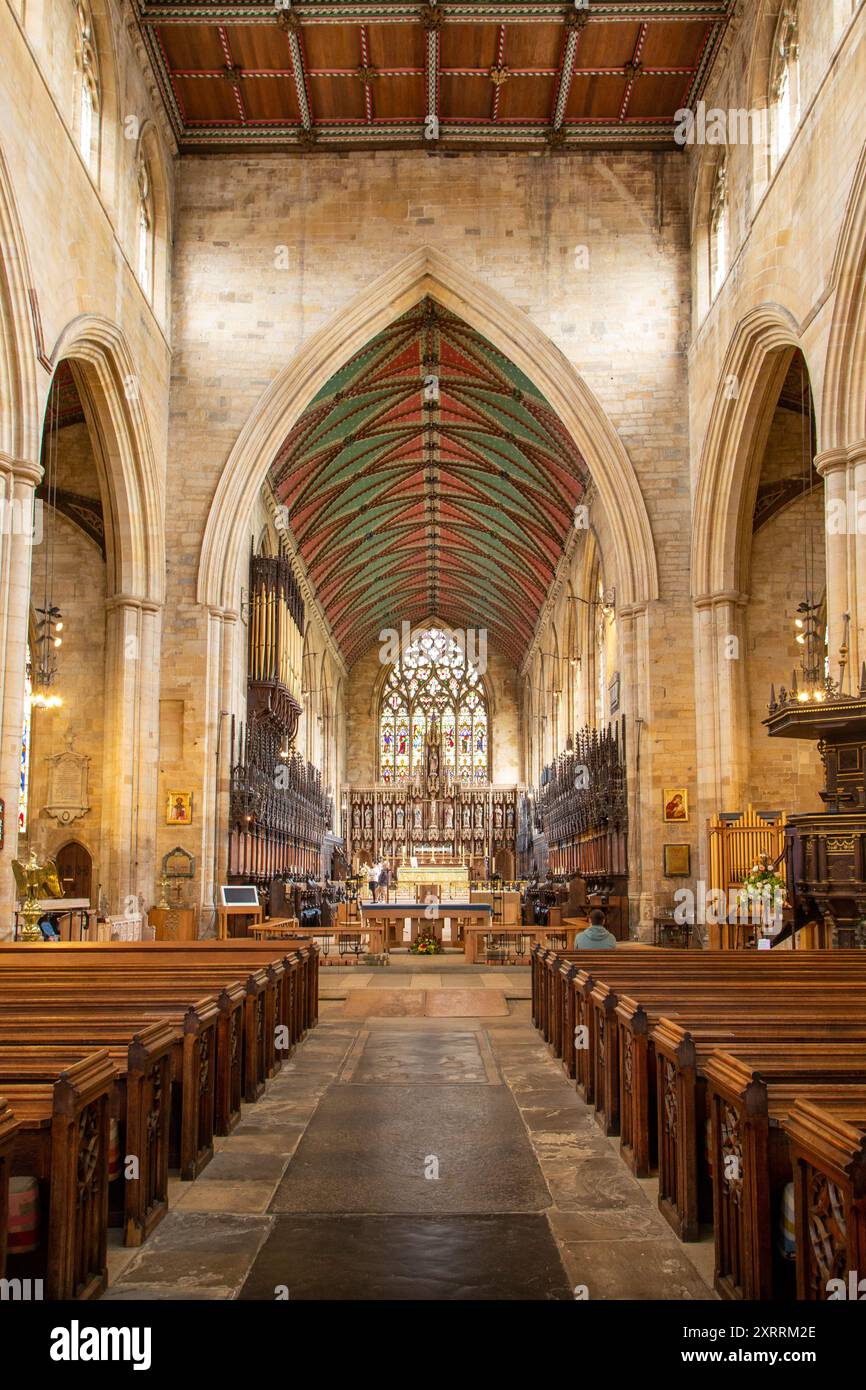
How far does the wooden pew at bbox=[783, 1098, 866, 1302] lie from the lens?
2.41 metres

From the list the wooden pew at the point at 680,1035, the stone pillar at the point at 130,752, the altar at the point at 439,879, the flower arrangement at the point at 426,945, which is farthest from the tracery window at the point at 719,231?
the wooden pew at the point at 680,1035

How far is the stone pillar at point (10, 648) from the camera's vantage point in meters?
10.4

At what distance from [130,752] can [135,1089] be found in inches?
479

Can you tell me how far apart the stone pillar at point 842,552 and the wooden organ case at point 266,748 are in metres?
9.22

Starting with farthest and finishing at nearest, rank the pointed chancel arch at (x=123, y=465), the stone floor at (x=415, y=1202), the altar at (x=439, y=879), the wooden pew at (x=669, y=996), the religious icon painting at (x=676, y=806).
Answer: the altar at (x=439, y=879) → the religious icon painting at (x=676, y=806) → the pointed chancel arch at (x=123, y=465) → the wooden pew at (x=669, y=996) → the stone floor at (x=415, y=1202)

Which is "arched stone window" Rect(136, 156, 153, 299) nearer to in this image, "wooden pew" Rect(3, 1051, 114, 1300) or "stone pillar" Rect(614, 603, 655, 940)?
"stone pillar" Rect(614, 603, 655, 940)

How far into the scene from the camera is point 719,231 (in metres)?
16.2

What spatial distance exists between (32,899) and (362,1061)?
15.7 feet

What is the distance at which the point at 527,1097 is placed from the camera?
6336 mm

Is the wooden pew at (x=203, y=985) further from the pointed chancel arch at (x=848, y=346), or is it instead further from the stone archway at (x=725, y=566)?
the stone archway at (x=725, y=566)

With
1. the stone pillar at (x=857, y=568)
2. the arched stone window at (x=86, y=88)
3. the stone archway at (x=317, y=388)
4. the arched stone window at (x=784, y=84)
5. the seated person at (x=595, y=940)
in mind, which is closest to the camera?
the seated person at (x=595, y=940)

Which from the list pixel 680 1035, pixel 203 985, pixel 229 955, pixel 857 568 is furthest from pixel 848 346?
pixel 680 1035

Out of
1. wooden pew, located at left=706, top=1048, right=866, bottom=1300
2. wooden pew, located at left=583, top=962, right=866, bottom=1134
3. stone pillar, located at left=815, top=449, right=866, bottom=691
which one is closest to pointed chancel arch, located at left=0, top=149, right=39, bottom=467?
stone pillar, located at left=815, top=449, right=866, bottom=691

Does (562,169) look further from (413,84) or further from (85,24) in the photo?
(85,24)
